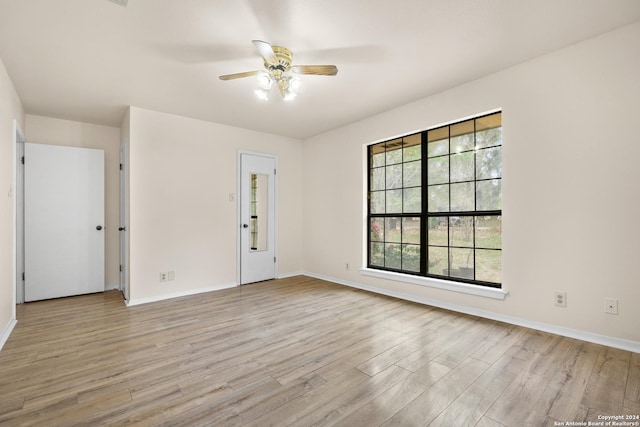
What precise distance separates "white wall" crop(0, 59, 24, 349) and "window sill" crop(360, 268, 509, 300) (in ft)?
13.1

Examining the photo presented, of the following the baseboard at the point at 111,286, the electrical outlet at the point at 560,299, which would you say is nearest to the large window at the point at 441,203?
the electrical outlet at the point at 560,299

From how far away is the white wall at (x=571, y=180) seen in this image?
2314mm

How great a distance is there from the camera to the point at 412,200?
12.9 ft

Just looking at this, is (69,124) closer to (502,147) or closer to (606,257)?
(502,147)

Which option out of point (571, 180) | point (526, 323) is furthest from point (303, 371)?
point (571, 180)

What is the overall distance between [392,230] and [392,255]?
0.36 meters

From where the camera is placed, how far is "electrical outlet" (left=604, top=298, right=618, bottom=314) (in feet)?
7.72

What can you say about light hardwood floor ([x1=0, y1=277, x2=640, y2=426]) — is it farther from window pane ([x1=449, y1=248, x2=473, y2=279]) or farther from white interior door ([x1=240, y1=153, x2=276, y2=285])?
white interior door ([x1=240, y1=153, x2=276, y2=285])

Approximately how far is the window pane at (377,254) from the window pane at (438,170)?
123 centimetres

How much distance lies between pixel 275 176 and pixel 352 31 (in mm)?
3188

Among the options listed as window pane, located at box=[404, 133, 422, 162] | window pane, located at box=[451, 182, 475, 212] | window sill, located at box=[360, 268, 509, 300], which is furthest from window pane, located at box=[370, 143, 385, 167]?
window sill, located at box=[360, 268, 509, 300]

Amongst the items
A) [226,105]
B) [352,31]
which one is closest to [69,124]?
[226,105]

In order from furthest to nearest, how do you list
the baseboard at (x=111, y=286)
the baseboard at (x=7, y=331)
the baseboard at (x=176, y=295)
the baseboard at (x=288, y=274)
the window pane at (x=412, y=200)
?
the baseboard at (x=288, y=274) → the baseboard at (x=111, y=286) → the window pane at (x=412, y=200) → the baseboard at (x=176, y=295) → the baseboard at (x=7, y=331)

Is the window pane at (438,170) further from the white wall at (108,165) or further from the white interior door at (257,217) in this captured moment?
the white wall at (108,165)
